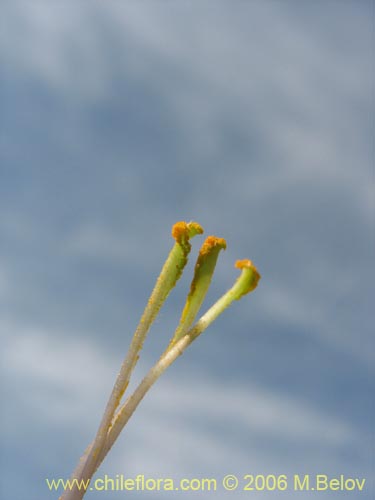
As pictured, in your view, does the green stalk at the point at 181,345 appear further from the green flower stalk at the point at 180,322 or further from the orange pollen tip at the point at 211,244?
the orange pollen tip at the point at 211,244

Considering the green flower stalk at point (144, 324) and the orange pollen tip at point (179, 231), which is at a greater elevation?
the orange pollen tip at point (179, 231)

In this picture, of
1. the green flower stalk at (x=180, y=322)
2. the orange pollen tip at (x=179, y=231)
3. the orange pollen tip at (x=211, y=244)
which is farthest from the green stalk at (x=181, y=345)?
the orange pollen tip at (x=179, y=231)

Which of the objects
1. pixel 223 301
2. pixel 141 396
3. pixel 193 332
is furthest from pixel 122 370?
pixel 223 301

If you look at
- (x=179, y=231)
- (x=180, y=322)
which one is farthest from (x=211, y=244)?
(x=180, y=322)

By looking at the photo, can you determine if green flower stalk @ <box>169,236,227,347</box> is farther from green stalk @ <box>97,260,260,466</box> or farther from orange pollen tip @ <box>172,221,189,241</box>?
orange pollen tip @ <box>172,221,189,241</box>

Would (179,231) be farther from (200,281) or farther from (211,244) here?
(200,281)

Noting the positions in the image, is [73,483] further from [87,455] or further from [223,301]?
[223,301]

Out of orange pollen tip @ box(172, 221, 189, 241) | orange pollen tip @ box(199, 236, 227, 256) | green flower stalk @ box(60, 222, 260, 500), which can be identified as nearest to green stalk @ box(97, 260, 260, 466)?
green flower stalk @ box(60, 222, 260, 500)
